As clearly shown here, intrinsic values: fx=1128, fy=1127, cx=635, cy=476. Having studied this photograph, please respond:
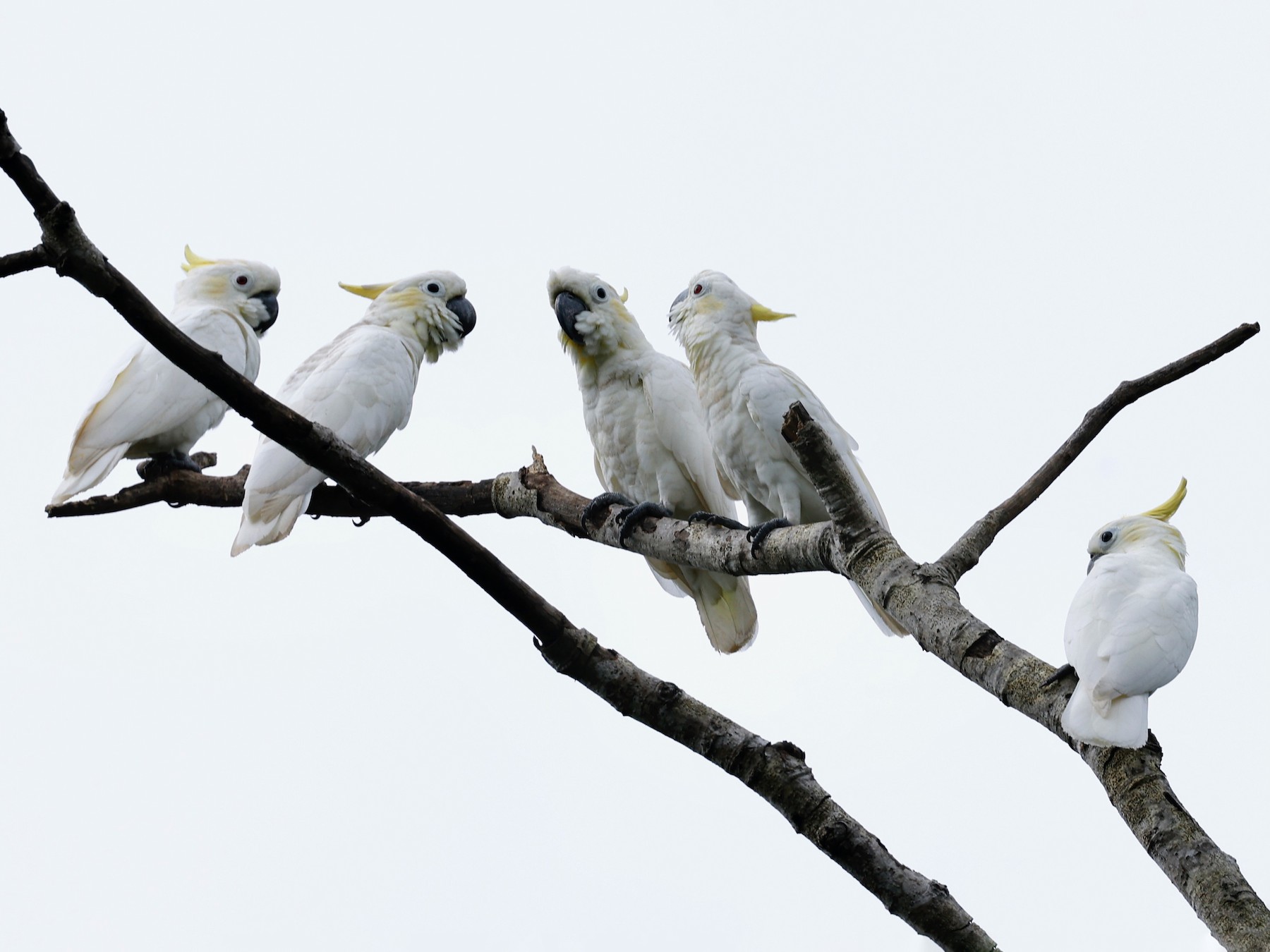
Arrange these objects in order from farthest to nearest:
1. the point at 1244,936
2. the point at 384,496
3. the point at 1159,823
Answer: the point at 384,496, the point at 1159,823, the point at 1244,936

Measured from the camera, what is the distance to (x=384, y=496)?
2092 millimetres

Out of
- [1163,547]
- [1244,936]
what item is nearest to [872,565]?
[1244,936]

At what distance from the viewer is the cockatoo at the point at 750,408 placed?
4.12 metres

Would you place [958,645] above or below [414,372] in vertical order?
below

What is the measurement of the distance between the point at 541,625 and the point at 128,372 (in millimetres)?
3512

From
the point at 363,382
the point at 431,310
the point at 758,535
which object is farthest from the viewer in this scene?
the point at 431,310

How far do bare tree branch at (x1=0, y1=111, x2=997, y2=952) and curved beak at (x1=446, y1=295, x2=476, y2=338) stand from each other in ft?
10.8

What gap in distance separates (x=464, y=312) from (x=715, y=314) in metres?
1.43

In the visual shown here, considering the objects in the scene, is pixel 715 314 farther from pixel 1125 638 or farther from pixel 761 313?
pixel 1125 638

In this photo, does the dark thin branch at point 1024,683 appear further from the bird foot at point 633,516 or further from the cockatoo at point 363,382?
the cockatoo at point 363,382

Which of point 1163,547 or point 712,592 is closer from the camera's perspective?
point 1163,547

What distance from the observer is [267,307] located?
5688 millimetres

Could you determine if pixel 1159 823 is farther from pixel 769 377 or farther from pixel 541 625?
pixel 769 377

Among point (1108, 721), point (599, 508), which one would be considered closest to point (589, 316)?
point (599, 508)
